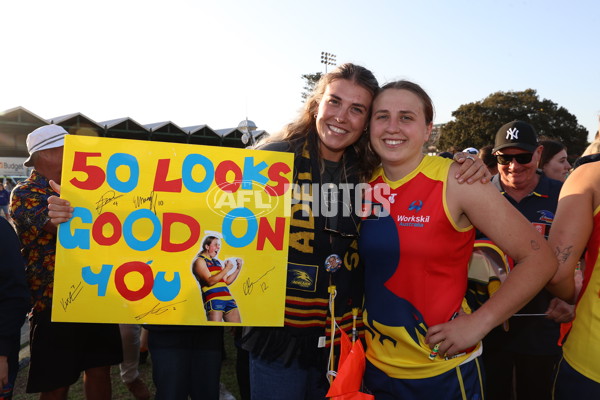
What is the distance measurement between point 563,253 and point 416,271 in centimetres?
59

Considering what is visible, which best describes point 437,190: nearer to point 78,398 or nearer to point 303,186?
point 303,186

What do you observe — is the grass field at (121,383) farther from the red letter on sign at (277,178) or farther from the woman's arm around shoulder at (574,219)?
the woman's arm around shoulder at (574,219)

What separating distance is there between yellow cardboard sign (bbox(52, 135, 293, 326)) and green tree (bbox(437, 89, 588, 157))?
48.9 meters

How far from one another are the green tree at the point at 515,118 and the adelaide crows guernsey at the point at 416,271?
48817mm

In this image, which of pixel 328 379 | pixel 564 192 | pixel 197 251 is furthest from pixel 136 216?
pixel 564 192

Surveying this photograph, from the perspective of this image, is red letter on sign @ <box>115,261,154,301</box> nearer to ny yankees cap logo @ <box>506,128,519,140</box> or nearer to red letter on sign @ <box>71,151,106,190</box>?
red letter on sign @ <box>71,151,106,190</box>

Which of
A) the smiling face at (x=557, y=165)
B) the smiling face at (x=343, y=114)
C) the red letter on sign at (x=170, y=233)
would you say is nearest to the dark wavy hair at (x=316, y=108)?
A: the smiling face at (x=343, y=114)

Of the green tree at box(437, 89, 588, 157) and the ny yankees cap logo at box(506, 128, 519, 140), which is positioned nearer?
the ny yankees cap logo at box(506, 128, 519, 140)

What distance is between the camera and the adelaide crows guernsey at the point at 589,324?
1.56 metres

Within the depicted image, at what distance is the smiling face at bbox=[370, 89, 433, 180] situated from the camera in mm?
1948

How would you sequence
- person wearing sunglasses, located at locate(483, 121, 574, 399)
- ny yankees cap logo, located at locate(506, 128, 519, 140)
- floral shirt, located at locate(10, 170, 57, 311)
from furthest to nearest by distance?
ny yankees cap logo, located at locate(506, 128, 519, 140), person wearing sunglasses, located at locate(483, 121, 574, 399), floral shirt, located at locate(10, 170, 57, 311)

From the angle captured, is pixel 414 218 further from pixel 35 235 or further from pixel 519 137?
pixel 35 235

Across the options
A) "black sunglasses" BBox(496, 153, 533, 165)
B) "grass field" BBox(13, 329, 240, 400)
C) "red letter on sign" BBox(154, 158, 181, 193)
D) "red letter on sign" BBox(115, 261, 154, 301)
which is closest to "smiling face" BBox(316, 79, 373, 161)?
"red letter on sign" BBox(154, 158, 181, 193)

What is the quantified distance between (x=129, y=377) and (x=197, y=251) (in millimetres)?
2502
